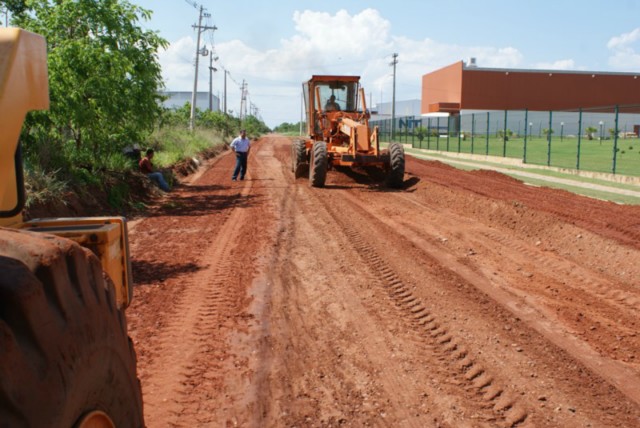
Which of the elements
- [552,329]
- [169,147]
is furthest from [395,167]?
[169,147]

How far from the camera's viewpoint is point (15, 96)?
2.31 meters

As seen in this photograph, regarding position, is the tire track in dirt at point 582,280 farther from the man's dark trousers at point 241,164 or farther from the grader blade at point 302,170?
the man's dark trousers at point 241,164

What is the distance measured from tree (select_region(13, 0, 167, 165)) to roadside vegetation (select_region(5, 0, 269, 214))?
2 cm

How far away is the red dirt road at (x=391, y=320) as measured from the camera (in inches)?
178

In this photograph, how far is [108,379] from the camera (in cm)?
238

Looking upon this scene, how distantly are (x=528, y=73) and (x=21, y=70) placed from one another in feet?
267

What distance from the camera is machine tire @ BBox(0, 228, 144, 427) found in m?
1.75

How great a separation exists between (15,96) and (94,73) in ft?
40.5

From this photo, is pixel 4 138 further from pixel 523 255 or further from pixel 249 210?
pixel 249 210

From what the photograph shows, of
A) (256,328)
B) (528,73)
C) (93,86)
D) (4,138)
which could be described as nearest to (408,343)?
(256,328)

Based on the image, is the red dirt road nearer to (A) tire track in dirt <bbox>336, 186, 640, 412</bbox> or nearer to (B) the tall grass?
(A) tire track in dirt <bbox>336, 186, 640, 412</bbox>

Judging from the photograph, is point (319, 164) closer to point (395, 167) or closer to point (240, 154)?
point (395, 167)

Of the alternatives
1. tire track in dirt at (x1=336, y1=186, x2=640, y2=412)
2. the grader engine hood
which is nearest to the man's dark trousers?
tire track in dirt at (x1=336, y1=186, x2=640, y2=412)

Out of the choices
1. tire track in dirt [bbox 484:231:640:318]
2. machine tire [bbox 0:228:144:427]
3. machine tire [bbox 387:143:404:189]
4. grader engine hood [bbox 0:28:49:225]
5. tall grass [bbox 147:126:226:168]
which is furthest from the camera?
tall grass [bbox 147:126:226:168]
